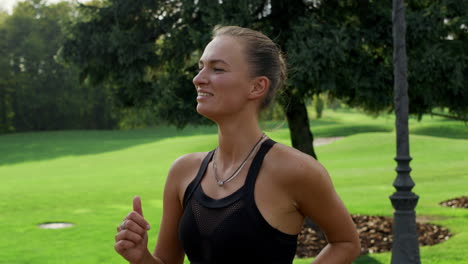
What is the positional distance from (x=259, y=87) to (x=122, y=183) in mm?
21918

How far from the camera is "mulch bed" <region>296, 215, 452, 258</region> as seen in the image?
1089 centimetres

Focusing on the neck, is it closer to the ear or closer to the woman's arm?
the ear

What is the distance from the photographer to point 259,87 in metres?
2.35

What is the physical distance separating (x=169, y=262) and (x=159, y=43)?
9.09 meters

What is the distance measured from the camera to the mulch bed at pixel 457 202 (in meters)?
15.1

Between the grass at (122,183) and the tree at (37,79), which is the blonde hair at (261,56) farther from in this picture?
the tree at (37,79)

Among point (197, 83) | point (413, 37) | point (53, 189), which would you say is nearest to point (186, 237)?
point (197, 83)

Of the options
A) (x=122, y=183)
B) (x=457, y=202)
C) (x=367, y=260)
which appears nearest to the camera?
(x=367, y=260)

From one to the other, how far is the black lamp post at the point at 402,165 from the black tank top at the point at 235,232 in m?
6.51

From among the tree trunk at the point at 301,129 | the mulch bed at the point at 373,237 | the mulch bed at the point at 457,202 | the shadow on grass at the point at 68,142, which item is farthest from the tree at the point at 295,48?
the shadow on grass at the point at 68,142

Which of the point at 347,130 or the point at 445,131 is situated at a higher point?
the point at 445,131

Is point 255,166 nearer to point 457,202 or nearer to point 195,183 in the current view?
point 195,183

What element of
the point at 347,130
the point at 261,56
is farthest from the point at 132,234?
the point at 347,130

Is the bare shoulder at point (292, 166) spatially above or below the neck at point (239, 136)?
below
